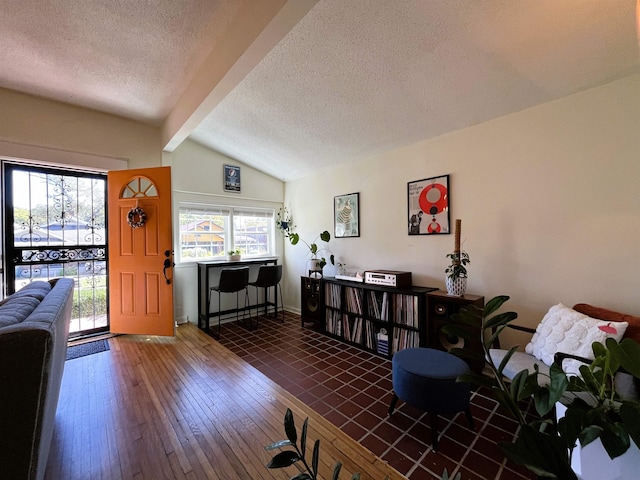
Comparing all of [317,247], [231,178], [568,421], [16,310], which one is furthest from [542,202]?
[231,178]

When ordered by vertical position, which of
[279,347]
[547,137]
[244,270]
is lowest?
[279,347]

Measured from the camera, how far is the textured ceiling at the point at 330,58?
1621 mm

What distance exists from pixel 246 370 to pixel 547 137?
3.36 m

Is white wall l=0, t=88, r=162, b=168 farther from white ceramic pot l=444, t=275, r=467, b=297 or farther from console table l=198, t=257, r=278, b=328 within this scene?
white ceramic pot l=444, t=275, r=467, b=297

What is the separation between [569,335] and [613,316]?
31 centimetres

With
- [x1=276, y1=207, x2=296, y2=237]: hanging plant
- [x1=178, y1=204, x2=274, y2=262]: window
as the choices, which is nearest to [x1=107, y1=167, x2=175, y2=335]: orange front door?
[x1=178, y1=204, x2=274, y2=262]: window

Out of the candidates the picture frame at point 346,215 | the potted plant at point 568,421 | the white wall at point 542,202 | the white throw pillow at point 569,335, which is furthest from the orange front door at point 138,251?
the white throw pillow at point 569,335

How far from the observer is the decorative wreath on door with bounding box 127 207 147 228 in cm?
336

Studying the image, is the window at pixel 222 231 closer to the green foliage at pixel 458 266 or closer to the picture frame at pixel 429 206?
the picture frame at pixel 429 206

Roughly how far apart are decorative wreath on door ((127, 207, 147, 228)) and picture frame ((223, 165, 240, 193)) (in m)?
1.28

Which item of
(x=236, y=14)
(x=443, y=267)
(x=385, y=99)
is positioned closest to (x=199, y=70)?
(x=236, y=14)

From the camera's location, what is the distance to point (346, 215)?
3.87 metres

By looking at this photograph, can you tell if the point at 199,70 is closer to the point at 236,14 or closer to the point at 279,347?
the point at 236,14

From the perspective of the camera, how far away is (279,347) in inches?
127
